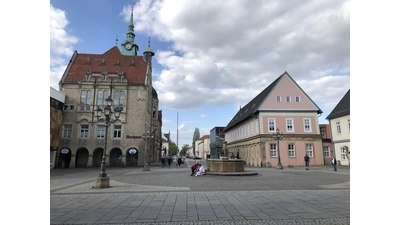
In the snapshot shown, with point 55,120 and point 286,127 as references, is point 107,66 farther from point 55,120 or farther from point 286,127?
point 286,127

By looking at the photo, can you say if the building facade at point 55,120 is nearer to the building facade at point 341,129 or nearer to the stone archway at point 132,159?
the stone archway at point 132,159

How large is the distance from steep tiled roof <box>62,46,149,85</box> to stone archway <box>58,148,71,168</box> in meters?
11.2

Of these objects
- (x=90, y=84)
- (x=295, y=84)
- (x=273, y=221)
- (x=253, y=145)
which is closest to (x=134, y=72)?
(x=90, y=84)

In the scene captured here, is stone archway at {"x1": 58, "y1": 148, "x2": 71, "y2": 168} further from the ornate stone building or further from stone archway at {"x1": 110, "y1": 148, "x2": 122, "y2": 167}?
stone archway at {"x1": 110, "y1": 148, "x2": 122, "y2": 167}

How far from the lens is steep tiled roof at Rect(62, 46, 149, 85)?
42.5m

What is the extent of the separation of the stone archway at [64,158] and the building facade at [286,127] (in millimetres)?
28227

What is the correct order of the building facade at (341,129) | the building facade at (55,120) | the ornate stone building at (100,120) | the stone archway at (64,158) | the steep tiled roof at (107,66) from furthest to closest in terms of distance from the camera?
the steep tiled roof at (107,66), the ornate stone building at (100,120), the stone archway at (64,158), the building facade at (55,120), the building facade at (341,129)

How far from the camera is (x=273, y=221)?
6.33m

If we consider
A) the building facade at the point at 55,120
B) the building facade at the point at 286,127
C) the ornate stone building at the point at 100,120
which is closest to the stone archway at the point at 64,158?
the ornate stone building at the point at 100,120

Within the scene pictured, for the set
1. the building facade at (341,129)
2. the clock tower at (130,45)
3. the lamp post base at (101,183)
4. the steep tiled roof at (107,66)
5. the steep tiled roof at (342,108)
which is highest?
the clock tower at (130,45)

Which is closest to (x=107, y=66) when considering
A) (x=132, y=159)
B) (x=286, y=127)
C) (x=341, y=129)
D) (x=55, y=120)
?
(x=55, y=120)

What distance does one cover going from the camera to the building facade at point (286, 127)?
36031 millimetres

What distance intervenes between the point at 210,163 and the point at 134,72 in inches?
1100

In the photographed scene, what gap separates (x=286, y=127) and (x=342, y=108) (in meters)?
7.87
